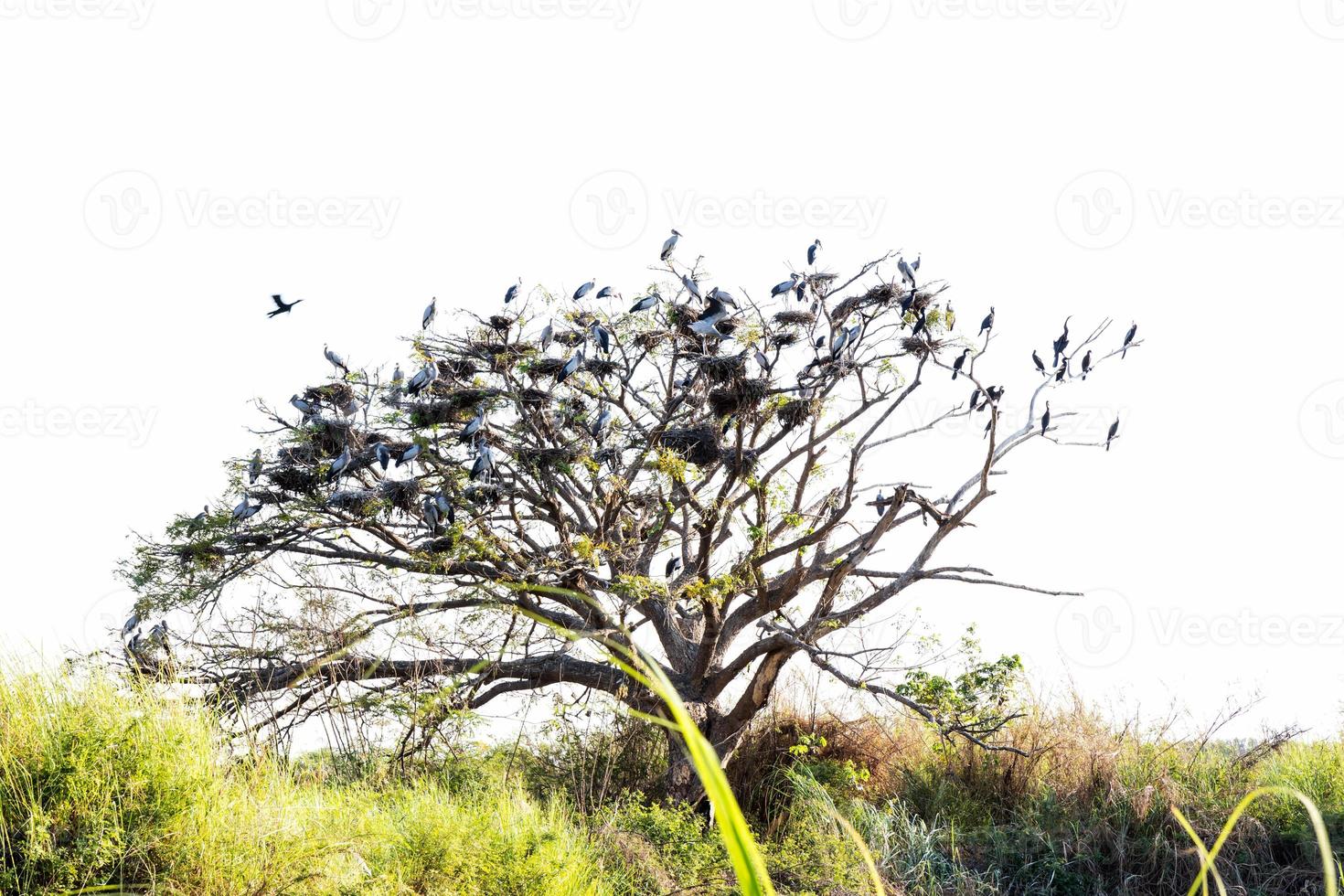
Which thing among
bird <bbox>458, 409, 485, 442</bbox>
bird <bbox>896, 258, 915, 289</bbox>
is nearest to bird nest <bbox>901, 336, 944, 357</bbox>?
bird <bbox>896, 258, 915, 289</bbox>

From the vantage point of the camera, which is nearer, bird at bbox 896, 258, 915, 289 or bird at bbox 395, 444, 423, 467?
bird at bbox 395, 444, 423, 467

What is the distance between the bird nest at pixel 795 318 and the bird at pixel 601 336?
1.74 metres

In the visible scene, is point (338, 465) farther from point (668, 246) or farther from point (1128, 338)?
point (1128, 338)

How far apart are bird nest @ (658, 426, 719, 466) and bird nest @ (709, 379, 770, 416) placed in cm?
30

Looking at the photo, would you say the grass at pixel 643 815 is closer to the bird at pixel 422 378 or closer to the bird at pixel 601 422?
the bird at pixel 601 422

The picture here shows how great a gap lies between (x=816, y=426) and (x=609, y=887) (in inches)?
236

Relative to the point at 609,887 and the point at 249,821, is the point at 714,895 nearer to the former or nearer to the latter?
the point at 609,887

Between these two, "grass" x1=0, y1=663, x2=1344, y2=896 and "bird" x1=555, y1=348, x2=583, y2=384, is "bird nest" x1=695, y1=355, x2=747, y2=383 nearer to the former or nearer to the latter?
"bird" x1=555, y1=348, x2=583, y2=384

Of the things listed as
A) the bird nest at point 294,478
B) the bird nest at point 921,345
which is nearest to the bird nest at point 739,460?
the bird nest at point 921,345

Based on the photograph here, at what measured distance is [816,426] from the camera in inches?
443

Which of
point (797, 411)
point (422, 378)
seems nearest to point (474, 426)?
point (422, 378)

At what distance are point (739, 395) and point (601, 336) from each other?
192cm

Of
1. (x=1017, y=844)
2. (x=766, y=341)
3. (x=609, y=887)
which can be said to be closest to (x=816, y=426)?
(x=766, y=341)

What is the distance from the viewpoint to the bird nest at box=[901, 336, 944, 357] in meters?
11.1
